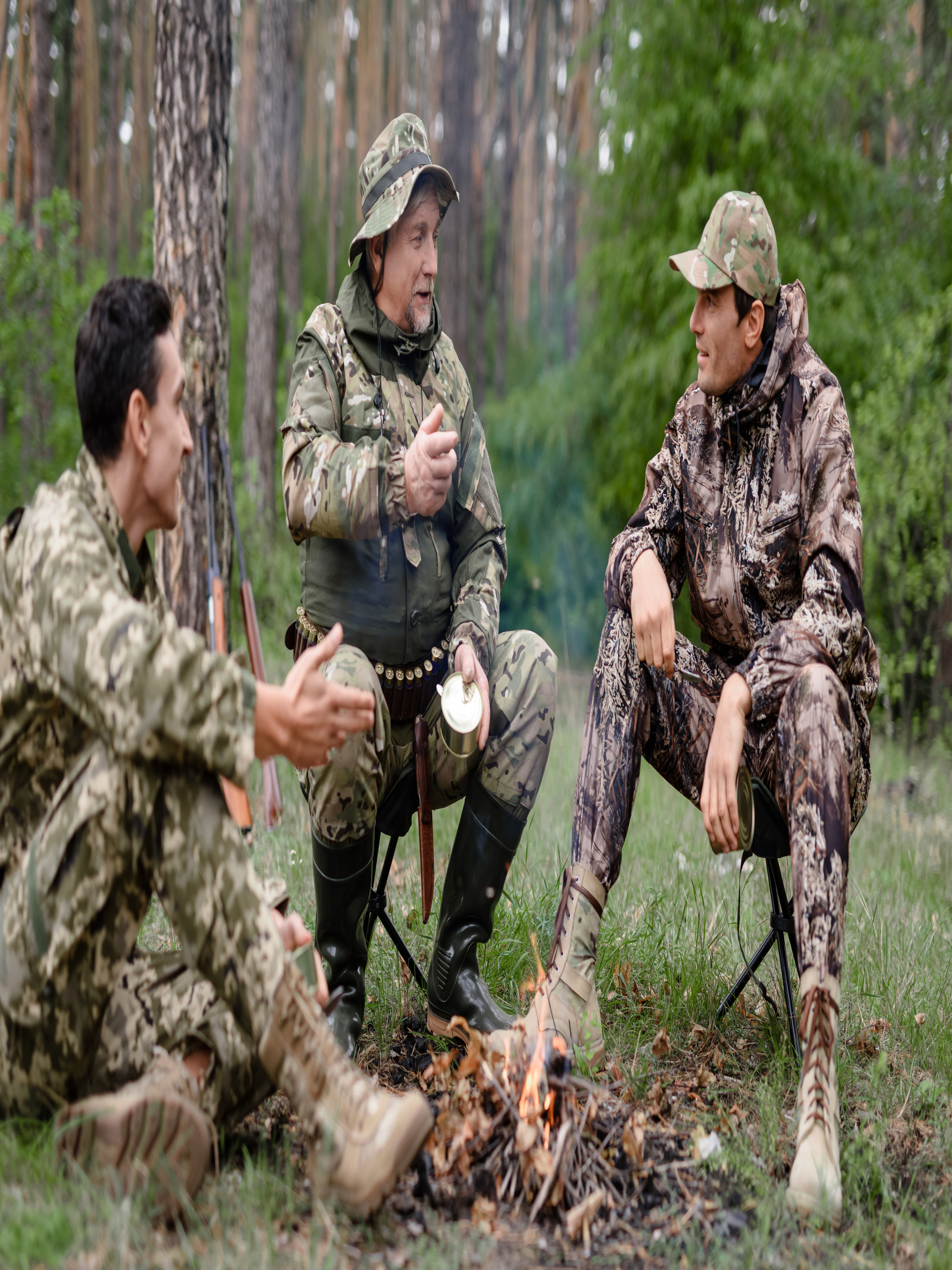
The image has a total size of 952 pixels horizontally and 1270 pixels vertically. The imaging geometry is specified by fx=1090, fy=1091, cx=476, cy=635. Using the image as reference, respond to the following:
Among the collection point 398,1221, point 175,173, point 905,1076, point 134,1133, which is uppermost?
point 175,173

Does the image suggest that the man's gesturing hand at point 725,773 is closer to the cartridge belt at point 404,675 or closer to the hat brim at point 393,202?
the cartridge belt at point 404,675

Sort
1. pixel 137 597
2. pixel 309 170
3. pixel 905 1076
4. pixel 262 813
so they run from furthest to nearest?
pixel 309 170
pixel 262 813
pixel 905 1076
pixel 137 597

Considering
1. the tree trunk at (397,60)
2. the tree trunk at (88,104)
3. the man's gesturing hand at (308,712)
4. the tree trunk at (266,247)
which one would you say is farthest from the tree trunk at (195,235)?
the tree trunk at (397,60)

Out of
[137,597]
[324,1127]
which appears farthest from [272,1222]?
[137,597]

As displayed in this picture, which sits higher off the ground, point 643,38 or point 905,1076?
point 643,38

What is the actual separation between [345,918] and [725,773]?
1135mm

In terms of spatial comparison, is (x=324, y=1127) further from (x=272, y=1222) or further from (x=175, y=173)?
(x=175, y=173)

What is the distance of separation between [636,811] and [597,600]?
24.3ft

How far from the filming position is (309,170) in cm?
2375

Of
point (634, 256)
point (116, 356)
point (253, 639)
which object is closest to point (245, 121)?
point (634, 256)

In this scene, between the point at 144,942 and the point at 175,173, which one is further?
the point at 175,173

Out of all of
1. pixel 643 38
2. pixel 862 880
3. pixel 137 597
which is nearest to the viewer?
pixel 137 597

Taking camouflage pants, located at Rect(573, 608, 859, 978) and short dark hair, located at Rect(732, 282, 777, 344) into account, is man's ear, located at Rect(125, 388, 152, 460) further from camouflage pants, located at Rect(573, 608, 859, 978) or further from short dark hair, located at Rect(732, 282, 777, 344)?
short dark hair, located at Rect(732, 282, 777, 344)

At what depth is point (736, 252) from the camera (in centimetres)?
300
